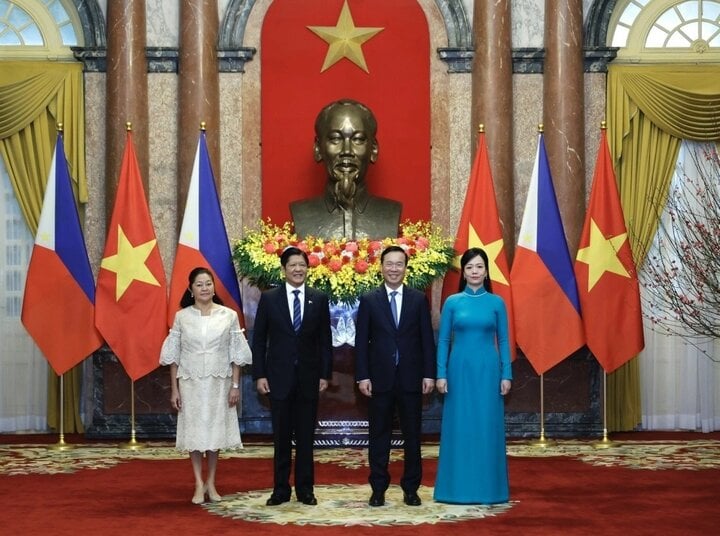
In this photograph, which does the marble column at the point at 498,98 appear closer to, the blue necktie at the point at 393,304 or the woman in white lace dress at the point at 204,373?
the blue necktie at the point at 393,304

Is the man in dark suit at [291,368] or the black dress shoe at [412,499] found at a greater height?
the man in dark suit at [291,368]

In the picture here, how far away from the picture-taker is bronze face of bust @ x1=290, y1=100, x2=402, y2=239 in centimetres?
1146

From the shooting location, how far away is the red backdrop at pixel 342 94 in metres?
12.4

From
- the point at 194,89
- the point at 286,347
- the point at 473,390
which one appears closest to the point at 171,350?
the point at 286,347

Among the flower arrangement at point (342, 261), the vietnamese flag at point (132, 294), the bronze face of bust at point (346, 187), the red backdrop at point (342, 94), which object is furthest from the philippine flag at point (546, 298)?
the vietnamese flag at point (132, 294)

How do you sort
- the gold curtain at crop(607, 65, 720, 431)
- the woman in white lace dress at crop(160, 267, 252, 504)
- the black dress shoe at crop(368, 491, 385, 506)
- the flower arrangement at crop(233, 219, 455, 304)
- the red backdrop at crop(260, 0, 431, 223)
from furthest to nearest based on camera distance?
the red backdrop at crop(260, 0, 431, 223) < the gold curtain at crop(607, 65, 720, 431) < the flower arrangement at crop(233, 219, 455, 304) < the woman in white lace dress at crop(160, 267, 252, 504) < the black dress shoe at crop(368, 491, 385, 506)

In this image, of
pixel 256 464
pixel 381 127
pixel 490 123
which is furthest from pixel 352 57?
pixel 256 464

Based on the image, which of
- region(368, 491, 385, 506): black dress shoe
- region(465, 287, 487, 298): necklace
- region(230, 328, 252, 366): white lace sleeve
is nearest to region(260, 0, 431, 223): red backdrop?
region(230, 328, 252, 366): white lace sleeve

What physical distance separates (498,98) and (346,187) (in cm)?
179

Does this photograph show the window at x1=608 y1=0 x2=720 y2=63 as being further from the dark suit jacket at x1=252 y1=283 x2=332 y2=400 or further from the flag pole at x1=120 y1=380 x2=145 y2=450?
the dark suit jacket at x1=252 y1=283 x2=332 y2=400

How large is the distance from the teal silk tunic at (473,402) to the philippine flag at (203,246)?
3.38 meters

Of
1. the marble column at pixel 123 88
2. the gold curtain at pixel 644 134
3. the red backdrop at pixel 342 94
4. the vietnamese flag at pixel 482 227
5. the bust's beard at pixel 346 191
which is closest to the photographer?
the vietnamese flag at pixel 482 227

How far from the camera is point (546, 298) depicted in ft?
36.1

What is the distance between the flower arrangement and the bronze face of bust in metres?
0.29
